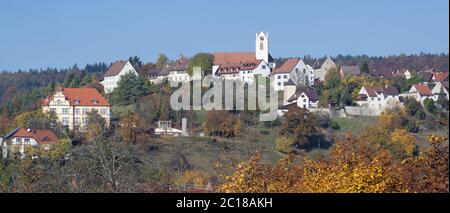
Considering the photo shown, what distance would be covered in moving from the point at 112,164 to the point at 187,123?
2100 centimetres

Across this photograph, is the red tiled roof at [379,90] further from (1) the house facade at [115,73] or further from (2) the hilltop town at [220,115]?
(1) the house facade at [115,73]

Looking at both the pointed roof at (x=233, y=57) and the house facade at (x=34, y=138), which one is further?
Result: the pointed roof at (x=233, y=57)

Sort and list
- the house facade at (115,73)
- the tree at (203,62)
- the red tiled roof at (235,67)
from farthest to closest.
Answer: the red tiled roof at (235,67), the tree at (203,62), the house facade at (115,73)

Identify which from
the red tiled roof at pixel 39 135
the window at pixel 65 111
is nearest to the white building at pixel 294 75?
the window at pixel 65 111

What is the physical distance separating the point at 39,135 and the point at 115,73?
12.6 meters

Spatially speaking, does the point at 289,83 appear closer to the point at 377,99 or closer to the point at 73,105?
the point at 377,99

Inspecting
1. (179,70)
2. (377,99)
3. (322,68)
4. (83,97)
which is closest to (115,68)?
(179,70)

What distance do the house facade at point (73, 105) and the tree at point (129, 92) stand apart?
753mm

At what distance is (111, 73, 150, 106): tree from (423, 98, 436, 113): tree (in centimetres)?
1056

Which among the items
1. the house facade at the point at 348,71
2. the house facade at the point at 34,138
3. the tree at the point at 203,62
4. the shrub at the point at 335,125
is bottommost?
the house facade at the point at 34,138

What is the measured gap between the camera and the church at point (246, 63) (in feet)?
131

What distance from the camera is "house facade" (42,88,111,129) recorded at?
3164 cm
